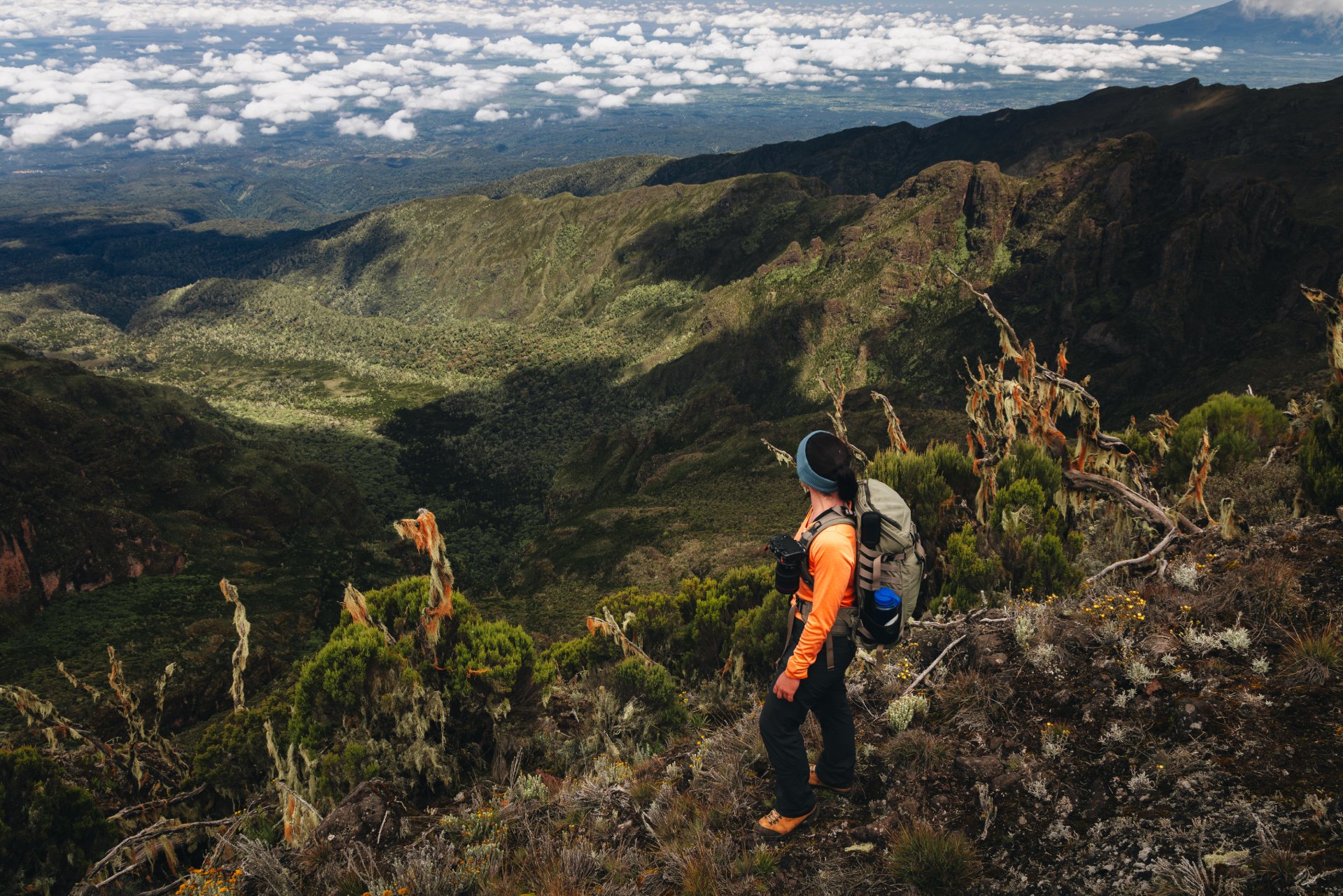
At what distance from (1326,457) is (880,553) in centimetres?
896

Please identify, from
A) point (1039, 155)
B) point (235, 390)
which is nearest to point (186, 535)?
point (235, 390)

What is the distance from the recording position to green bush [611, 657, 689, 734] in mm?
11305

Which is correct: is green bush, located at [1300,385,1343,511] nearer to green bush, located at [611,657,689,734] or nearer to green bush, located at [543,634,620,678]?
green bush, located at [611,657,689,734]

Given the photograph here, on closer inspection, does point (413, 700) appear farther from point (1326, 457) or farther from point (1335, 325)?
point (1335, 325)

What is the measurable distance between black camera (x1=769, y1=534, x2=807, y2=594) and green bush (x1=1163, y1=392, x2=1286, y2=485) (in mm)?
13967

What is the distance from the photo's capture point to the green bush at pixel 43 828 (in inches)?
343

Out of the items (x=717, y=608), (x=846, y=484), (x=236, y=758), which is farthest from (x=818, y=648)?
(x=717, y=608)

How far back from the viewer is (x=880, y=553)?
5.31 meters

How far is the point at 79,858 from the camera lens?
29.9 feet

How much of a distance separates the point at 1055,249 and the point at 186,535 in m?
125

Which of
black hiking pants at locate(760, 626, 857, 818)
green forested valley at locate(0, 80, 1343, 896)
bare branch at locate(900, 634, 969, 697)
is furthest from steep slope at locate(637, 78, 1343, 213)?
black hiking pants at locate(760, 626, 857, 818)

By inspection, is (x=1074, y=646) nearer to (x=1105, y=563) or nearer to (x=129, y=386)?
(x=1105, y=563)

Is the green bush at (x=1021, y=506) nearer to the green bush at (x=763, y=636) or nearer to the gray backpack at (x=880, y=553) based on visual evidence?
the green bush at (x=763, y=636)

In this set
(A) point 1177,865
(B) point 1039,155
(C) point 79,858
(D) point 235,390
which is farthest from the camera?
(B) point 1039,155
